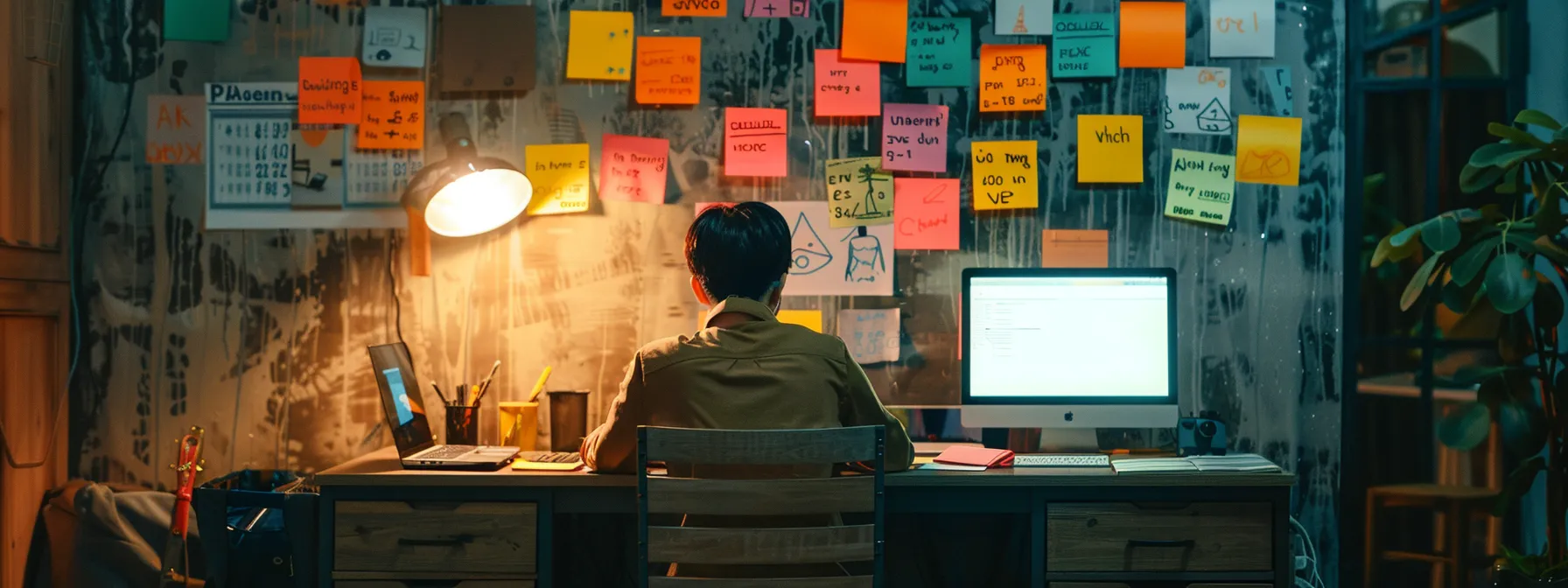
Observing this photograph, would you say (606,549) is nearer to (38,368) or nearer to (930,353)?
(930,353)

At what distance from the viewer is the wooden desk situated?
196cm

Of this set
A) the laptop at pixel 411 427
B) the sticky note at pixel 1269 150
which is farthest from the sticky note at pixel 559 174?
the sticky note at pixel 1269 150

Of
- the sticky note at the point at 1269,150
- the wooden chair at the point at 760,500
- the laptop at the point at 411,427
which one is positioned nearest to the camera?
the wooden chair at the point at 760,500

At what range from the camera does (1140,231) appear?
2477 millimetres

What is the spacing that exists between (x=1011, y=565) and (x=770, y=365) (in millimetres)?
1066

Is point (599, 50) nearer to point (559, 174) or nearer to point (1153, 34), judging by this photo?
point (559, 174)

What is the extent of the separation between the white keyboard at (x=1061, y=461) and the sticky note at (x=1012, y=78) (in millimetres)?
832

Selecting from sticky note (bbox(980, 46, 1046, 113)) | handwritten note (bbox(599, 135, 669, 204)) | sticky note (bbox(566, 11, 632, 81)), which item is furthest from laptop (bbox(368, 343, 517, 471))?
sticky note (bbox(980, 46, 1046, 113))

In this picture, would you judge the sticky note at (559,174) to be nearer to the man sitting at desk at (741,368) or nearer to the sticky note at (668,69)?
the sticky note at (668,69)

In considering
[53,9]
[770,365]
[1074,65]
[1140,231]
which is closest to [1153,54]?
[1074,65]

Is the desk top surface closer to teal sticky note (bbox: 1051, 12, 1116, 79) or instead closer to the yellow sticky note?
the yellow sticky note

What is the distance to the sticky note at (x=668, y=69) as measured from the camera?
8.16ft

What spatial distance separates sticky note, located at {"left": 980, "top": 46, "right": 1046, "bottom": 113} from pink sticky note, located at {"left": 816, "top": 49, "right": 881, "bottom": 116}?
254mm

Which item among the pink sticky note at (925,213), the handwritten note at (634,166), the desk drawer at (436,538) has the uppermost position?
the handwritten note at (634,166)
